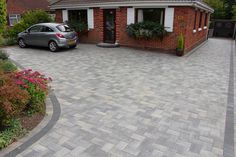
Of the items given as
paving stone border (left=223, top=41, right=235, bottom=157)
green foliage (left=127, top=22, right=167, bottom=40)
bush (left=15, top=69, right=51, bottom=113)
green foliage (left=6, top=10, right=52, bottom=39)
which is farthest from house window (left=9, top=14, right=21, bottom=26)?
paving stone border (left=223, top=41, right=235, bottom=157)

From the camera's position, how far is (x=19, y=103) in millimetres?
3926

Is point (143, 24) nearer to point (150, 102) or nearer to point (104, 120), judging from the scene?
point (150, 102)

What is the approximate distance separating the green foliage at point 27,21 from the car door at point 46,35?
11.0 ft

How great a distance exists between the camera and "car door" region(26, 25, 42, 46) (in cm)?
1246

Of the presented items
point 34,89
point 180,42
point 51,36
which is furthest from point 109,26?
point 34,89

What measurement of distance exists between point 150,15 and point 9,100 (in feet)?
35.3

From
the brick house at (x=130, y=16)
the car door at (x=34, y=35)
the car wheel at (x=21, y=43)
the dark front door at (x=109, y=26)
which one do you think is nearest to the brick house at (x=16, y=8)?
the brick house at (x=130, y=16)

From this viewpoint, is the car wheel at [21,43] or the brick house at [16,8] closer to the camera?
the car wheel at [21,43]

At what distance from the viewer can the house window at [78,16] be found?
50.7 ft

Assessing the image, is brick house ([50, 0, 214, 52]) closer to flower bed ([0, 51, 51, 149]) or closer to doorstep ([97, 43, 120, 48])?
doorstep ([97, 43, 120, 48])

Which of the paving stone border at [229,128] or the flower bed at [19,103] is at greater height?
the flower bed at [19,103]

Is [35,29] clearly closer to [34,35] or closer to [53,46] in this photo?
[34,35]

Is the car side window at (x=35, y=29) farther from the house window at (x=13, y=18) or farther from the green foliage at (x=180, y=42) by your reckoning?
the house window at (x=13, y=18)

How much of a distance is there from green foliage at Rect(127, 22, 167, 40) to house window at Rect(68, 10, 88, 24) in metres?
4.08
